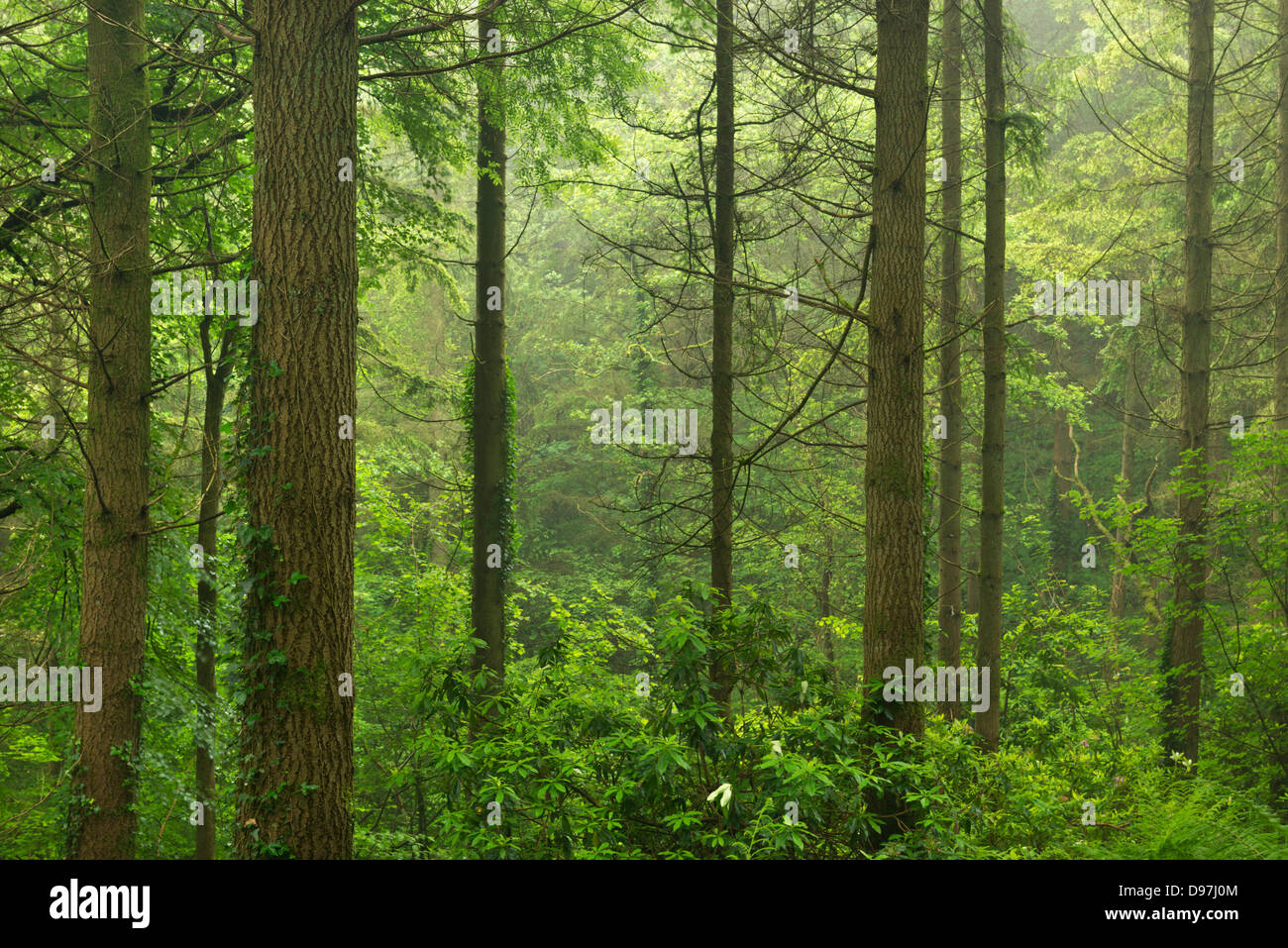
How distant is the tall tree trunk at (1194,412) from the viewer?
9.08 meters

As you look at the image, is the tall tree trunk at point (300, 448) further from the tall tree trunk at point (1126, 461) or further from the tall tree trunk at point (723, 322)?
the tall tree trunk at point (1126, 461)

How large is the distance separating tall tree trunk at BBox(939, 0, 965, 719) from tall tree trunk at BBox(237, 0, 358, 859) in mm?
8250

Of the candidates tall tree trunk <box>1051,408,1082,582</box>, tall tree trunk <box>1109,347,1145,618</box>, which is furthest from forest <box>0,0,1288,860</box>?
tall tree trunk <box>1051,408,1082,582</box>

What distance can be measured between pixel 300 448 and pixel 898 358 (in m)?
4.01

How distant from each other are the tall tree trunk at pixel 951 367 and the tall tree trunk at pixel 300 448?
825cm

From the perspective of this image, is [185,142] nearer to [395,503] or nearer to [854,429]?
[395,503]

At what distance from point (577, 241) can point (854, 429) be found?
15.7m

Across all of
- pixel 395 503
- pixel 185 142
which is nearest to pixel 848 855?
pixel 185 142

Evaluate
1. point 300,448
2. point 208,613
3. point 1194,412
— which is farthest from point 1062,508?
point 300,448

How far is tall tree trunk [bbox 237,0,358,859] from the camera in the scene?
424 cm

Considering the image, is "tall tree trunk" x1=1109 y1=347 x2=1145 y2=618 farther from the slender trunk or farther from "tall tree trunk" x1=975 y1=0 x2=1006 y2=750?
the slender trunk

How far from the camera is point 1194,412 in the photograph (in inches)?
375

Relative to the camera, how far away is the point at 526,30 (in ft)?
23.1
